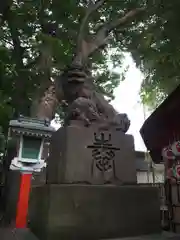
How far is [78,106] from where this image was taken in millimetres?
3812

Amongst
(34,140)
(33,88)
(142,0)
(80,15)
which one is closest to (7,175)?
(34,140)

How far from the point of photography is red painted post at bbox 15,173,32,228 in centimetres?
808

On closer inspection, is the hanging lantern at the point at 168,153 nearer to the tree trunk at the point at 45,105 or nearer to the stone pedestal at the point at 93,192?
the stone pedestal at the point at 93,192

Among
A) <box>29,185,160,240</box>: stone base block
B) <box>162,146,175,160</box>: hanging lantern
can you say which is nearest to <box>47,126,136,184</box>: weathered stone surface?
<box>29,185,160,240</box>: stone base block

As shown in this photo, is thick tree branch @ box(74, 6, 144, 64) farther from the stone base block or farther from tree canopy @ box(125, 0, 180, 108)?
the stone base block

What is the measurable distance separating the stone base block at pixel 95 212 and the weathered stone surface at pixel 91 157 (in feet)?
0.97

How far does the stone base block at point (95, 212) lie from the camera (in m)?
2.79

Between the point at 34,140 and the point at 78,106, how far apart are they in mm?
5785

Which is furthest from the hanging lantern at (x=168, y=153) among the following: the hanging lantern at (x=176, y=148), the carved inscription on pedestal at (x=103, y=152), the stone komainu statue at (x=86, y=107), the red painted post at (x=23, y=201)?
the red painted post at (x=23, y=201)

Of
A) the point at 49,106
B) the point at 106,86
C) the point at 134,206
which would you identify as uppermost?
the point at 106,86

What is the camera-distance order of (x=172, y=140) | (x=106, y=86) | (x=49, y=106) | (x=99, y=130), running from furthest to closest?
(x=106, y=86) < (x=49, y=106) < (x=172, y=140) < (x=99, y=130)

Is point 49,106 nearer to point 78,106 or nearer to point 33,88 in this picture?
point 33,88

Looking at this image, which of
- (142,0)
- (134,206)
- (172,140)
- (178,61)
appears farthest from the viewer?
(142,0)

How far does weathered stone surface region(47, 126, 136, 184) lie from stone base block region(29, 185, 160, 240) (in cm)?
30
